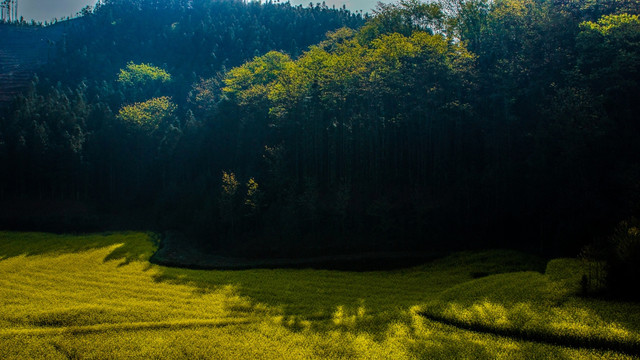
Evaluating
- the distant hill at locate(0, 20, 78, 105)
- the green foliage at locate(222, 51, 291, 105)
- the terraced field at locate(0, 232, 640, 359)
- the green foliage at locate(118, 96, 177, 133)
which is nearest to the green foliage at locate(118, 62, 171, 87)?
the green foliage at locate(118, 96, 177, 133)

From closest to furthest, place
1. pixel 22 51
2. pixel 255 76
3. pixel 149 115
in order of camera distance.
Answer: pixel 255 76, pixel 149 115, pixel 22 51

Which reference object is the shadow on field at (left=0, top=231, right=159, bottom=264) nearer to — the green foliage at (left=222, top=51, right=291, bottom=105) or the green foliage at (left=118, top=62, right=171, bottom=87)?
the green foliage at (left=222, top=51, right=291, bottom=105)

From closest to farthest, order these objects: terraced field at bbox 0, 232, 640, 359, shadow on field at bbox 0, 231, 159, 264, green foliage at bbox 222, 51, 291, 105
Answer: terraced field at bbox 0, 232, 640, 359 → shadow on field at bbox 0, 231, 159, 264 → green foliage at bbox 222, 51, 291, 105

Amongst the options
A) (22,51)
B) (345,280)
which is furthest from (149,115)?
(22,51)

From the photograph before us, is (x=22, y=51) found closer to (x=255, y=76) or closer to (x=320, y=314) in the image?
(x=255, y=76)

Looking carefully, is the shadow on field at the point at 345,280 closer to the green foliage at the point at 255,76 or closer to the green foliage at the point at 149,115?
the green foliage at the point at 255,76

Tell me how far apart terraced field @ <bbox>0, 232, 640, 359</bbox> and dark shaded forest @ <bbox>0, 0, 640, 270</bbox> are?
5.87 m

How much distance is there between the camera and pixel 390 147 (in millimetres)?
38500

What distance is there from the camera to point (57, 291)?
2570cm

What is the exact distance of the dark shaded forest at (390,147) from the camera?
97.0 feet

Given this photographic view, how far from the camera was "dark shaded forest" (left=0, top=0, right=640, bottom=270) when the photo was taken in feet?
97.0

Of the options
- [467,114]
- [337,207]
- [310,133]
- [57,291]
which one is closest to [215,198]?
[310,133]

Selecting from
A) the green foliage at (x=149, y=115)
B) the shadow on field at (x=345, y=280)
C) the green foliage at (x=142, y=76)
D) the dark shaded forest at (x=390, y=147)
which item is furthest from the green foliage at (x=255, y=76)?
the shadow on field at (x=345, y=280)

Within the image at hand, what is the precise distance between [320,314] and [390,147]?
2204 cm
